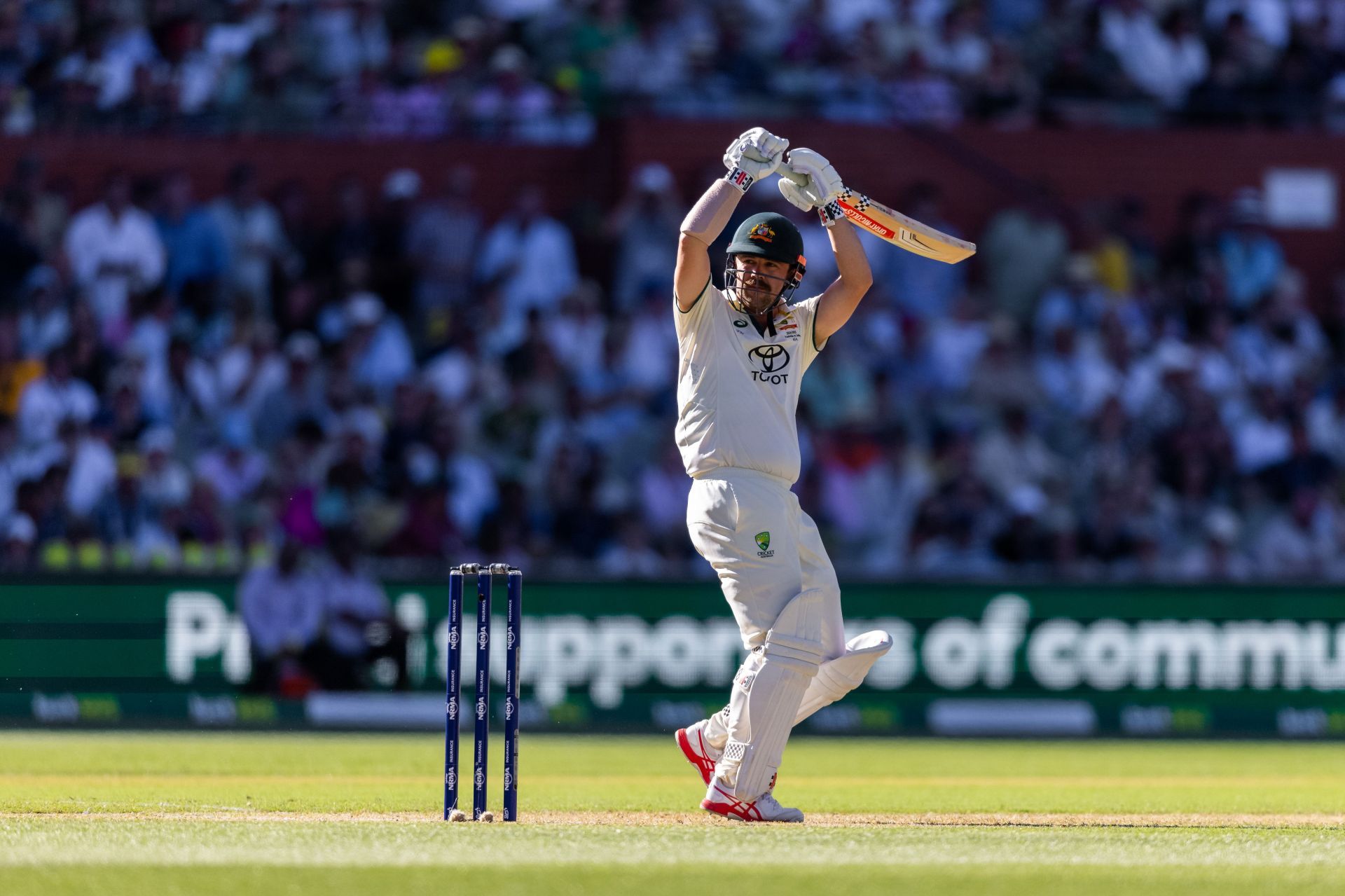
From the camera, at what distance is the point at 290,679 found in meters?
14.8

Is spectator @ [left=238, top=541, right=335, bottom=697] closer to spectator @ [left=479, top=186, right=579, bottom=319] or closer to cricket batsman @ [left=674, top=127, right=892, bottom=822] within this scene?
spectator @ [left=479, top=186, right=579, bottom=319]

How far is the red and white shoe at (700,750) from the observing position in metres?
8.44

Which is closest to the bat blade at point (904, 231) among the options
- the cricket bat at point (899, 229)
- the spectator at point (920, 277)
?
the cricket bat at point (899, 229)

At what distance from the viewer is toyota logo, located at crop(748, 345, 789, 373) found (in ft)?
26.8

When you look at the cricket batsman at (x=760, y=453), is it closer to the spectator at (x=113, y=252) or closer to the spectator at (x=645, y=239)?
the spectator at (x=645, y=239)

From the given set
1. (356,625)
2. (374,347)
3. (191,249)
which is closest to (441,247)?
(374,347)

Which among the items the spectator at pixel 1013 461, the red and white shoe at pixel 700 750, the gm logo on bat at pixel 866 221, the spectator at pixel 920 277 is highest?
the spectator at pixel 920 277

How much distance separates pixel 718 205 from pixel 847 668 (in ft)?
6.09

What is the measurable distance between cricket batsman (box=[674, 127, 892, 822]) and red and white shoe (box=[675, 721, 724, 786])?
3.1 inches

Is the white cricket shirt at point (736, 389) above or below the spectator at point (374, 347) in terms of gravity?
below

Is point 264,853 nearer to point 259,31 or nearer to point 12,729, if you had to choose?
point 12,729

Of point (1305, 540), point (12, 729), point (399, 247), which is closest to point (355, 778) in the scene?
point (12, 729)

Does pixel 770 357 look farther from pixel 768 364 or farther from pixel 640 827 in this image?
pixel 640 827

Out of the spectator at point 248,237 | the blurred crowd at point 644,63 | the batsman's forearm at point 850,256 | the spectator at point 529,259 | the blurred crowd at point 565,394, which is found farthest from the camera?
the blurred crowd at point 644,63
